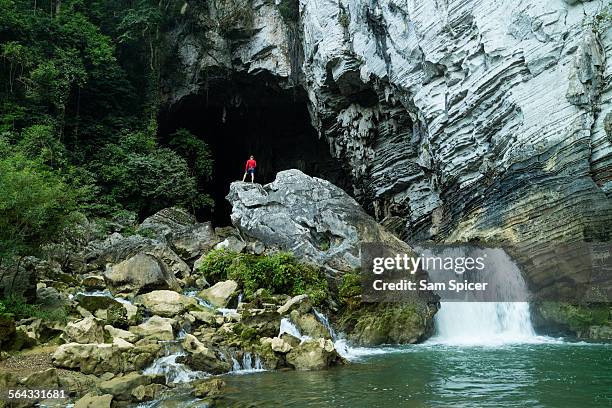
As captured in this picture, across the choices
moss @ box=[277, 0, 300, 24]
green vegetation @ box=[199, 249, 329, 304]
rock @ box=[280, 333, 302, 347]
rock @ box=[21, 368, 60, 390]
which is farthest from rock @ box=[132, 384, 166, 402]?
moss @ box=[277, 0, 300, 24]

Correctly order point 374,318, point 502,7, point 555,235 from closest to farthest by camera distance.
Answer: point 374,318, point 555,235, point 502,7

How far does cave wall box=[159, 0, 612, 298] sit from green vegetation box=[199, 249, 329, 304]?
5930 millimetres

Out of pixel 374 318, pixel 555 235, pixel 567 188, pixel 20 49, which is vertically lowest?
pixel 374 318

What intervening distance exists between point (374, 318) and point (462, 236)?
5.63m

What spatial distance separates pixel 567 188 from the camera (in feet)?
47.4

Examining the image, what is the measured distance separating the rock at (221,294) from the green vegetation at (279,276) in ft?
1.27

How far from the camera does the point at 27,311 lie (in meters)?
10.5

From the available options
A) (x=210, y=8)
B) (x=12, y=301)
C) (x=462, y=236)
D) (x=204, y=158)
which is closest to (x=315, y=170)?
(x=204, y=158)

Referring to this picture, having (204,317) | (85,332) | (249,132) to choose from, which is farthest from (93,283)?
(249,132)

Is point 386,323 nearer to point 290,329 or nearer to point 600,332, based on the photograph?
point 290,329

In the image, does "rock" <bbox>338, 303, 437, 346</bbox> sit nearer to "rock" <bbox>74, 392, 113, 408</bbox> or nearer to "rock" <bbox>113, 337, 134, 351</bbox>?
"rock" <bbox>113, 337, 134, 351</bbox>

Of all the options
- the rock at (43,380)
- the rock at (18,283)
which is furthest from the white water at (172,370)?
the rock at (18,283)

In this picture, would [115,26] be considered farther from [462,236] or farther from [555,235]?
[555,235]

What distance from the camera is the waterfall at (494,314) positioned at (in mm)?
14312
